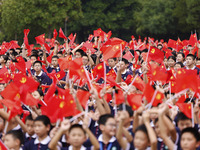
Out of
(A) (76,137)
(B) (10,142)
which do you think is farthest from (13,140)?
(A) (76,137)

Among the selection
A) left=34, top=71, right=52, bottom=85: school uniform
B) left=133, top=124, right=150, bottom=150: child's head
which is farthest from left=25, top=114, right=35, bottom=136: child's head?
left=34, top=71, right=52, bottom=85: school uniform

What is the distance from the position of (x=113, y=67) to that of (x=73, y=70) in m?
2.51

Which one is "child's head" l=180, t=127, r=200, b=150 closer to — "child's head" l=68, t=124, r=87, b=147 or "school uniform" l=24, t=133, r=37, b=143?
"child's head" l=68, t=124, r=87, b=147

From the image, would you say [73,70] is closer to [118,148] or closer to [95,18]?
[118,148]

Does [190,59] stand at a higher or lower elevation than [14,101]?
higher

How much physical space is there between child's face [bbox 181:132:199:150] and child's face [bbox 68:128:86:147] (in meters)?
1.21

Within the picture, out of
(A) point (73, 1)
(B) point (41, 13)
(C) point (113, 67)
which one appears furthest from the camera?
(A) point (73, 1)

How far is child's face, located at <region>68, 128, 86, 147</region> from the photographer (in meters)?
4.63

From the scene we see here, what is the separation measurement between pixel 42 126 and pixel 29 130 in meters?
0.58

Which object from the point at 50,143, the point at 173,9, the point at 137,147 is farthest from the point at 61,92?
the point at 173,9

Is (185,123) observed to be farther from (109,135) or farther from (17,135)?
(17,135)

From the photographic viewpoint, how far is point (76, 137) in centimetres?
464

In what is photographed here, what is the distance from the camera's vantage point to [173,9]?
36.5 meters

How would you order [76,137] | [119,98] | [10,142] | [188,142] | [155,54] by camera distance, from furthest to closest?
[155,54] < [119,98] < [10,142] < [76,137] < [188,142]
